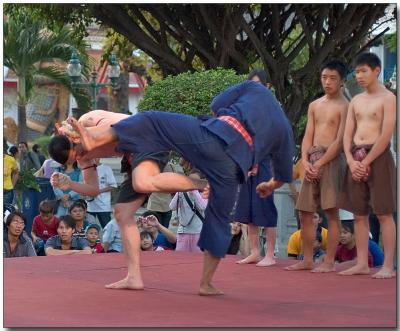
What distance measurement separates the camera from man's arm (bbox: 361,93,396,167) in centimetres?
800

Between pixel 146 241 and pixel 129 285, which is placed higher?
pixel 146 241

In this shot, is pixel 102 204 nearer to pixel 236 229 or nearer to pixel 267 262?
pixel 236 229

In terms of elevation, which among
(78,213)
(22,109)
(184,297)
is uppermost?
(22,109)

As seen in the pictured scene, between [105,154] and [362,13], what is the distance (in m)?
9.52

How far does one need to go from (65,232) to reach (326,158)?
10.5 ft

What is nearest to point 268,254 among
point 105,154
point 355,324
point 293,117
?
point 105,154

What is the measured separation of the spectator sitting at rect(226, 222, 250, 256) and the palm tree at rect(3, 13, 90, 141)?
13443mm

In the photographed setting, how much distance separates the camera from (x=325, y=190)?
27.9 ft

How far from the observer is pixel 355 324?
6117 millimetres

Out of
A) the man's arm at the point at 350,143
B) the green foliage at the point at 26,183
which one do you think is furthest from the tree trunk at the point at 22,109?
the man's arm at the point at 350,143

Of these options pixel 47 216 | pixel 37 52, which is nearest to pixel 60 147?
pixel 47 216

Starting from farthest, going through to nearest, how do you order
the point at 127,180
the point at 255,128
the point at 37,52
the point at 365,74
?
the point at 37,52 → the point at 365,74 → the point at 127,180 → the point at 255,128

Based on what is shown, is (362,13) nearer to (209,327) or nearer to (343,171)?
(343,171)

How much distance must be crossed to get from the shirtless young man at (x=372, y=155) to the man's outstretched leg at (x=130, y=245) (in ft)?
5.67
